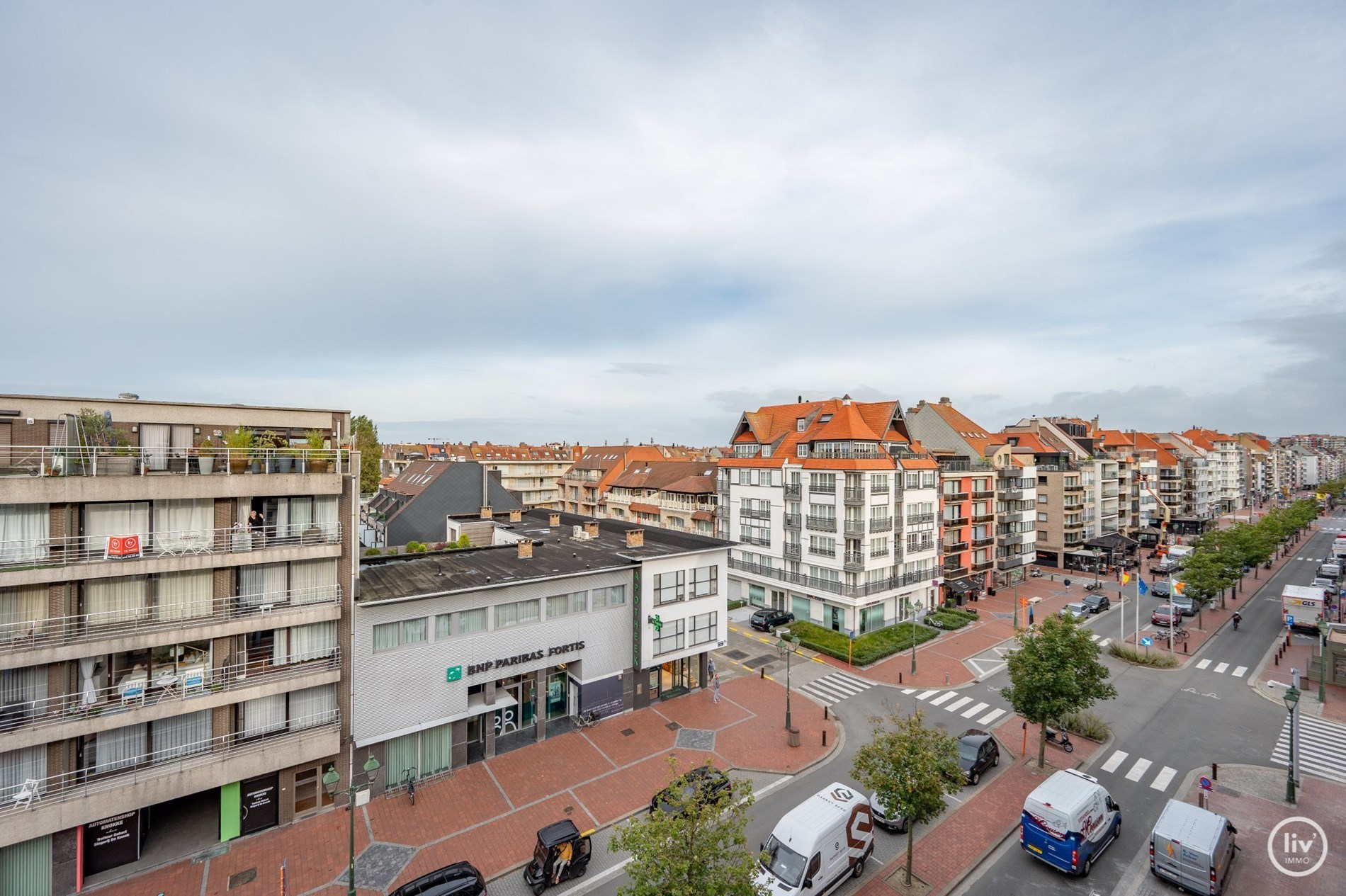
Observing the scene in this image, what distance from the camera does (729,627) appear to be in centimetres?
4931

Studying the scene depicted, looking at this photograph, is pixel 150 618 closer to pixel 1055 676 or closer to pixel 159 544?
pixel 159 544

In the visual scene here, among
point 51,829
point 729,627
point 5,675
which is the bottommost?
point 729,627

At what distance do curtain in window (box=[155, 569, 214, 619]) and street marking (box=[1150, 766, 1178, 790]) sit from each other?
39.1 meters

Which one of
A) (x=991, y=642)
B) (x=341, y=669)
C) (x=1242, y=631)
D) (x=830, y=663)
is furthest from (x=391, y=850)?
(x=1242, y=631)

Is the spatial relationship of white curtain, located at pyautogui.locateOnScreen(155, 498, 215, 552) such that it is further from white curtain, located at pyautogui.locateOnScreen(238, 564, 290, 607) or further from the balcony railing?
white curtain, located at pyautogui.locateOnScreen(238, 564, 290, 607)

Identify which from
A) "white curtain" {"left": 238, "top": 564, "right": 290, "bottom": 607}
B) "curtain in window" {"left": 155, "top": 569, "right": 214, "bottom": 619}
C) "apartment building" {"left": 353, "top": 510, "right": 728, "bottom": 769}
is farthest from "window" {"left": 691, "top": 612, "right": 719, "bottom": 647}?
"curtain in window" {"left": 155, "top": 569, "right": 214, "bottom": 619}

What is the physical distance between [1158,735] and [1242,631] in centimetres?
2744

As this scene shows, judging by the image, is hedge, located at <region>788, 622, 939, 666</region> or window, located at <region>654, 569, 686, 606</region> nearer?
window, located at <region>654, 569, 686, 606</region>

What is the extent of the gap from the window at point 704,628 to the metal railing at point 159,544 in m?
20.0

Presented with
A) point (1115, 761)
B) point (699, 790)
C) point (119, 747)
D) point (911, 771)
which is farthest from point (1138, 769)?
point (119, 747)

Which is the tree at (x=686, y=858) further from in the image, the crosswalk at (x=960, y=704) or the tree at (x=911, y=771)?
the crosswalk at (x=960, y=704)

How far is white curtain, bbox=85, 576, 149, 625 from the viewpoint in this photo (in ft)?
63.8

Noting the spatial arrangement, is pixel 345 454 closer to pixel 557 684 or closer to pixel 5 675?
pixel 5 675

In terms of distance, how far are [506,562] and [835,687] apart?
21781mm
